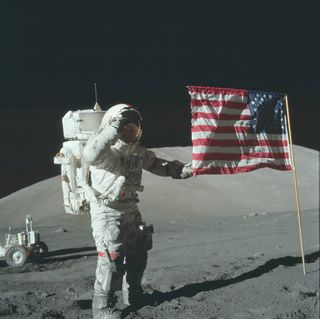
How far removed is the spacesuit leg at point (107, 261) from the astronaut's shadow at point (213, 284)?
7.0 inches

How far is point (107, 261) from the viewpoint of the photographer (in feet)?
9.16

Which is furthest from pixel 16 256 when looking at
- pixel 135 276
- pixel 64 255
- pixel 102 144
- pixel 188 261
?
pixel 102 144

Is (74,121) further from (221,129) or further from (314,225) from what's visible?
(314,225)

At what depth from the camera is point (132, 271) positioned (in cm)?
308

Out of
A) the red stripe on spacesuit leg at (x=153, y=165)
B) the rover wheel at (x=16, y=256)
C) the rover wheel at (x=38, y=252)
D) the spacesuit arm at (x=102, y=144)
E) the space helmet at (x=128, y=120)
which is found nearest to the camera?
the spacesuit arm at (x=102, y=144)

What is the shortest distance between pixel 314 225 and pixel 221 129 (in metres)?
2.80

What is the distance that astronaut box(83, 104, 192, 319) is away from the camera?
9.05ft

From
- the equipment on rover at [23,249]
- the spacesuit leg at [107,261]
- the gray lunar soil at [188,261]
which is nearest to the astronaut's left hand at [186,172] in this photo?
the spacesuit leg at [107,261]

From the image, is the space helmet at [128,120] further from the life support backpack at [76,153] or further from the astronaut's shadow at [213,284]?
the astronaut's shadow at [213,284]

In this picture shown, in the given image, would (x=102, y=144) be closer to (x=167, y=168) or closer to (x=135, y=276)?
(x=167, y=168)

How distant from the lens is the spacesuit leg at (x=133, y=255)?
297 cm

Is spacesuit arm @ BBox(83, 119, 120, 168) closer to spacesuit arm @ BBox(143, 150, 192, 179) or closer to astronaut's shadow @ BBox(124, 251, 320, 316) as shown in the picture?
spacesuit arm @ BBox(143, 150, 192, 179)

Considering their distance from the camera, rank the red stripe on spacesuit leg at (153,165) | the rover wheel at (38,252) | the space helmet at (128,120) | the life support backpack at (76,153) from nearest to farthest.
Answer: the space helmet at (128,120) < the red stripe on spacesuit leg at (153,165) < the life support backpack at (76,153) < the rover wheel at (38,252)

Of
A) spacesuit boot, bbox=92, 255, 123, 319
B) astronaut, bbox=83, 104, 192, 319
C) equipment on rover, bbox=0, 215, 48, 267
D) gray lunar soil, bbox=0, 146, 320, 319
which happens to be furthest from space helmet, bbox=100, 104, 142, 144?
equipment on rover, bbox=0, 215, 48, 267
